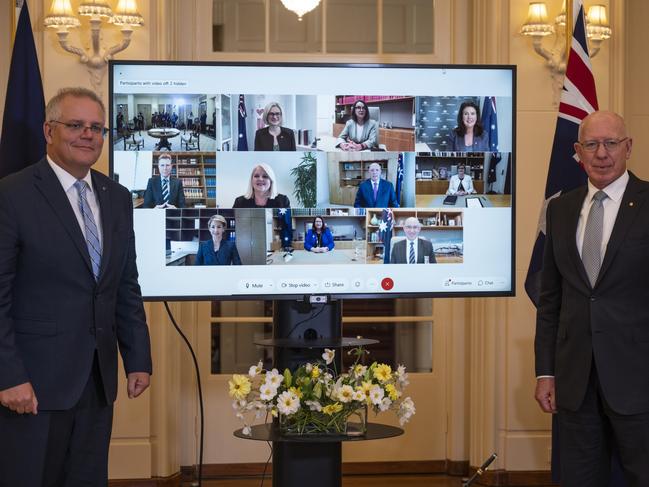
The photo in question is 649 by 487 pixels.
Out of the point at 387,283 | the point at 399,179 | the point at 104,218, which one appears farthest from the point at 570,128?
the point at 104,218

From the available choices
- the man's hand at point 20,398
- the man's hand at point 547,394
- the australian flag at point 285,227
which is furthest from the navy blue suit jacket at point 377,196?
the man's hand at point 20,398

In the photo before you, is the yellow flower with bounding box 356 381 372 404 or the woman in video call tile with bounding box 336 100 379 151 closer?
the yellow flower with bounding box 356 381 372 404

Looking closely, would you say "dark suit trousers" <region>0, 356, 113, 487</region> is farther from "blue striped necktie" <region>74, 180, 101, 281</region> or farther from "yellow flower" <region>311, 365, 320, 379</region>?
"yellow flower" <region>311, 365, 320, 379</region>

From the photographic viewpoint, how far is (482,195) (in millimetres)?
3680

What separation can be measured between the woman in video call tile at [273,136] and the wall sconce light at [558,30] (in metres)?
1.69

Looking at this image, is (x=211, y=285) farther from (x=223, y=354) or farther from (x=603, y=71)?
(x=603, y=71)

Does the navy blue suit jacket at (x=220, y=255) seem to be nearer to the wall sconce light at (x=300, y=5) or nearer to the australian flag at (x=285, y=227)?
the australian flag at (x=285, y=227)

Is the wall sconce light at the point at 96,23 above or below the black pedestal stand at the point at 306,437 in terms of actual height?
above

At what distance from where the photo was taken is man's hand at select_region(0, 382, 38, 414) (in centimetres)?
272

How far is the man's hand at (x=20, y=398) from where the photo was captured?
2721 mm

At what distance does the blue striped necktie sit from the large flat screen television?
0.60 m

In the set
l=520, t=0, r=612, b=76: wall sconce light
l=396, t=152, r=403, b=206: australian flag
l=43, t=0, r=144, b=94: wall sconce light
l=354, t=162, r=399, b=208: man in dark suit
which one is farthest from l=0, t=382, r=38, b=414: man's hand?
l=520, t=0, r=612, b=76: wall sconce light

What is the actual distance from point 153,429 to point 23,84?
6.35 ft

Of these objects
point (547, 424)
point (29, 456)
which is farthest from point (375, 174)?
point (547, 424)
